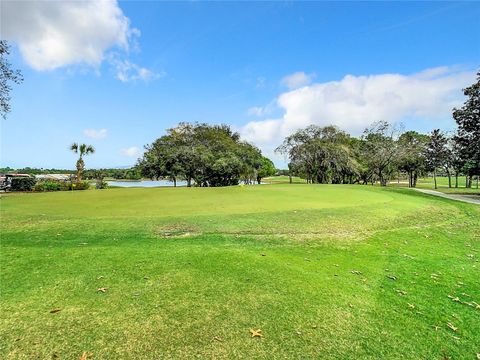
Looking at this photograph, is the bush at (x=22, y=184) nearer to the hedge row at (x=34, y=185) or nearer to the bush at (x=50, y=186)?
the hedge row at (x=34, y=185)

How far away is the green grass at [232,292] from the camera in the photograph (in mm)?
3266

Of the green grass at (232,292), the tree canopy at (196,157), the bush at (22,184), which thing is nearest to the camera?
the green grass at (232,292)

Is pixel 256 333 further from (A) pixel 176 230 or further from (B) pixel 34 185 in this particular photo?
(B) pixel 34 185

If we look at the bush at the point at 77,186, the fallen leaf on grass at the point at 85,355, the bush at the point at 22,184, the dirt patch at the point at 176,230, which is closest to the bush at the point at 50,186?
the bush at the point at 77,186

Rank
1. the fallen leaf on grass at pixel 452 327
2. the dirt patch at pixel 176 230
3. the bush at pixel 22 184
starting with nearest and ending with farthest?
the fallen leaf on grass at pixel 452 327 → the dirt patch at pixel 176 230 → the bush at pixel 22 184

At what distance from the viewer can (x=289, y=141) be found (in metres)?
40.9

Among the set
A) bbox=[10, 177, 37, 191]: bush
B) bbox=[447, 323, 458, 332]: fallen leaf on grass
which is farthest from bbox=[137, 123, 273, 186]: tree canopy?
bbox=[447, 323, 458, 332]: fallen leaf on grass

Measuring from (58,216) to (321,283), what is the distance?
980 centimetres

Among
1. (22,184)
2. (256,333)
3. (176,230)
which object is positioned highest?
(22,184)

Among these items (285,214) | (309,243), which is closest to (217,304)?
(309,243)

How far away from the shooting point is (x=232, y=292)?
4.46m

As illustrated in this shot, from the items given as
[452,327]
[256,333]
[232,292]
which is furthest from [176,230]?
[452,327]

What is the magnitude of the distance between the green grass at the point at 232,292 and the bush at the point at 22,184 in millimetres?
20074

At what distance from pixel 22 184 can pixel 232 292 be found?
28458 millimetres
